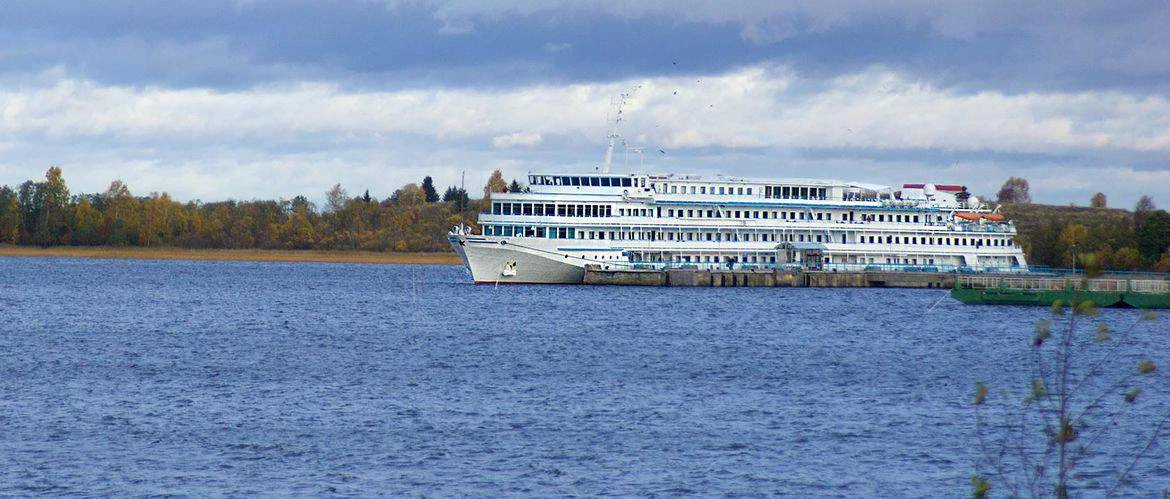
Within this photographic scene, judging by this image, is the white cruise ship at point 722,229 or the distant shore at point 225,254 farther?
the distant shore at point 225,254

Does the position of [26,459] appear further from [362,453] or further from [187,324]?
[187,324]

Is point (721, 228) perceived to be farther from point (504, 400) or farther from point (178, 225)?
point (178, 225)

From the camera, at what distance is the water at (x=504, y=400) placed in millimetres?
26516

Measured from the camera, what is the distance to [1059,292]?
7581cm

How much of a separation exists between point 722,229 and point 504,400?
6559 cm

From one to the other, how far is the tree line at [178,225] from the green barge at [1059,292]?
345ft

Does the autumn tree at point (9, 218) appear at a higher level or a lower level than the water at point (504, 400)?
higher

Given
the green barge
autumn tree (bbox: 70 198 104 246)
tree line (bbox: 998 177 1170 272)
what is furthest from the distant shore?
the green barge

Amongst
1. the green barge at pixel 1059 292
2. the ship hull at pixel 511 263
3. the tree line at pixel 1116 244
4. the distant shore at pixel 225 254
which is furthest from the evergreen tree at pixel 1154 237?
the distant shore at pixel 225 254

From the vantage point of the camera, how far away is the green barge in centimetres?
7519

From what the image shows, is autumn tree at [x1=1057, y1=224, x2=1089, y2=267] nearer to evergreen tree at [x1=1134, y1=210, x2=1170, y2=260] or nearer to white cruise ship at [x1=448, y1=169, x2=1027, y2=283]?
evergreen tree at [x1=1134, y1=210, x2=1170, y2=260]

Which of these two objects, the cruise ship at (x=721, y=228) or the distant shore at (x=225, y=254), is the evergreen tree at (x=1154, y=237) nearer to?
the cruise ship at (x=721, y=228)

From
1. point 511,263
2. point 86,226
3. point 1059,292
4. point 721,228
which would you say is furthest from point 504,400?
point 86,226

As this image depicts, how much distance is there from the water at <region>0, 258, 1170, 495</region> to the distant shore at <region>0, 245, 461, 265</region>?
101 metres
